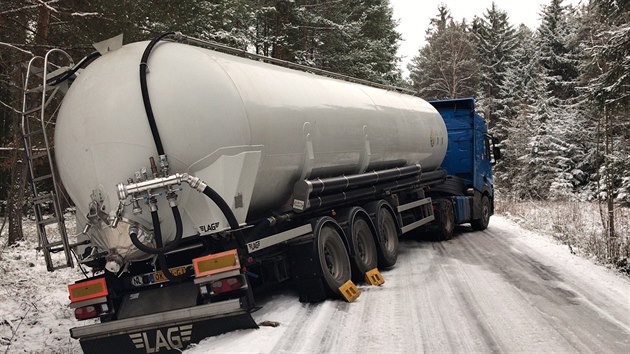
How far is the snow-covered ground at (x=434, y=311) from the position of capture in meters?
4.89

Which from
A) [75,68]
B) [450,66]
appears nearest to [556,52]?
[450,66]

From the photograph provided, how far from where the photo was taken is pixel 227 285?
16.2ft

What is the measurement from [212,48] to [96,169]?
2.01 m

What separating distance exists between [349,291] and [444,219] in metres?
6.42

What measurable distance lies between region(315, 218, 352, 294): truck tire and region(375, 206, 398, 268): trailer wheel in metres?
1.41

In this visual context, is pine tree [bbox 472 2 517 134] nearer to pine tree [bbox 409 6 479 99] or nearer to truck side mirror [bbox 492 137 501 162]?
pine tree [bbox 409 6 479 99]

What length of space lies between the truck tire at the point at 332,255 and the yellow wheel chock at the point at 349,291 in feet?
0.19

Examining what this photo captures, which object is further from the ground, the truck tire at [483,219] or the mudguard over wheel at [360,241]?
the mudguard over wheel at [360,241]

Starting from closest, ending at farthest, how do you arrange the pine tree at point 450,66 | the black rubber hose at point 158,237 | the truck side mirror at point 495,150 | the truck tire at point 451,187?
the black rubber hose at point 158,237 < the truck tire at point 451,187 < the truck side mirror at point 495,150 < the pine tree at point 450,66

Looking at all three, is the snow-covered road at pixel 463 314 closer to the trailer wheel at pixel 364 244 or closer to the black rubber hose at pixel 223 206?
the trailer wheel at pixel 364 244

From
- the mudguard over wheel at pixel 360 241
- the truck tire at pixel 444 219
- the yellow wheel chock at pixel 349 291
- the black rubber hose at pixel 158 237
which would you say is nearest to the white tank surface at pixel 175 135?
the black rubber hose at pixel 158 237

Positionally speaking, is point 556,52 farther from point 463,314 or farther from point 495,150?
point 463,314

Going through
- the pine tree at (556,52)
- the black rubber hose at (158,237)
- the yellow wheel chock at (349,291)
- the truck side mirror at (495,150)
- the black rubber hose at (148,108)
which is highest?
the pine tree at (556,52)

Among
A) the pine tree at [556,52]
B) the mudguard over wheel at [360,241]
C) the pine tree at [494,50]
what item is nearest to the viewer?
the mudguard over wheel at [360,241]
